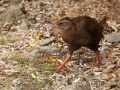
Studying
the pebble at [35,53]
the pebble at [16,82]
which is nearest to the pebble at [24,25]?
the pebble at [35,53]

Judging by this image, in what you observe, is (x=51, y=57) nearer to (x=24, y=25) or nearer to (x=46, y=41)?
(x=46, y=41)

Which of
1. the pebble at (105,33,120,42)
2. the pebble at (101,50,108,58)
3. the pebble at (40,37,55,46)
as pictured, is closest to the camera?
the pebble at (101,50,108,58)

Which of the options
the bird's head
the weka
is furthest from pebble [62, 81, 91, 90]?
the bird's head

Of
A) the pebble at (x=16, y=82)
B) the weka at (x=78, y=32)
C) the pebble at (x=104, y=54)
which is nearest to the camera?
the pebble at (x=16, y=82)

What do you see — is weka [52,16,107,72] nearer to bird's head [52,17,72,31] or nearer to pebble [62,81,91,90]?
bird's head [52,17,72,31]

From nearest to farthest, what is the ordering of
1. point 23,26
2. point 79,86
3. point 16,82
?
point 79,86 < point 16,82 < point 23,26

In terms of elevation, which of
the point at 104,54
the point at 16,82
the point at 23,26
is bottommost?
the point at 104,54

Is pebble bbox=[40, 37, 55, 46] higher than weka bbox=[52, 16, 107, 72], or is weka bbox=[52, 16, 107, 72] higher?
weka bbox=[52, 16, 107, 72]

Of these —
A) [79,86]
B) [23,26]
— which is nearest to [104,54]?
[79,86]

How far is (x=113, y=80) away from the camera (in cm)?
547

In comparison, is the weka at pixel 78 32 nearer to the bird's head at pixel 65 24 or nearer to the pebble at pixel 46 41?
the bird's head at pixel 65 24

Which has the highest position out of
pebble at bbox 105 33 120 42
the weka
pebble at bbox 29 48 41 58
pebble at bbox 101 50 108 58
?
the weka

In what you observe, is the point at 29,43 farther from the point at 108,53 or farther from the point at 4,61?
the point at 108,53

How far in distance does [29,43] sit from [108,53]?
1.52 metres
